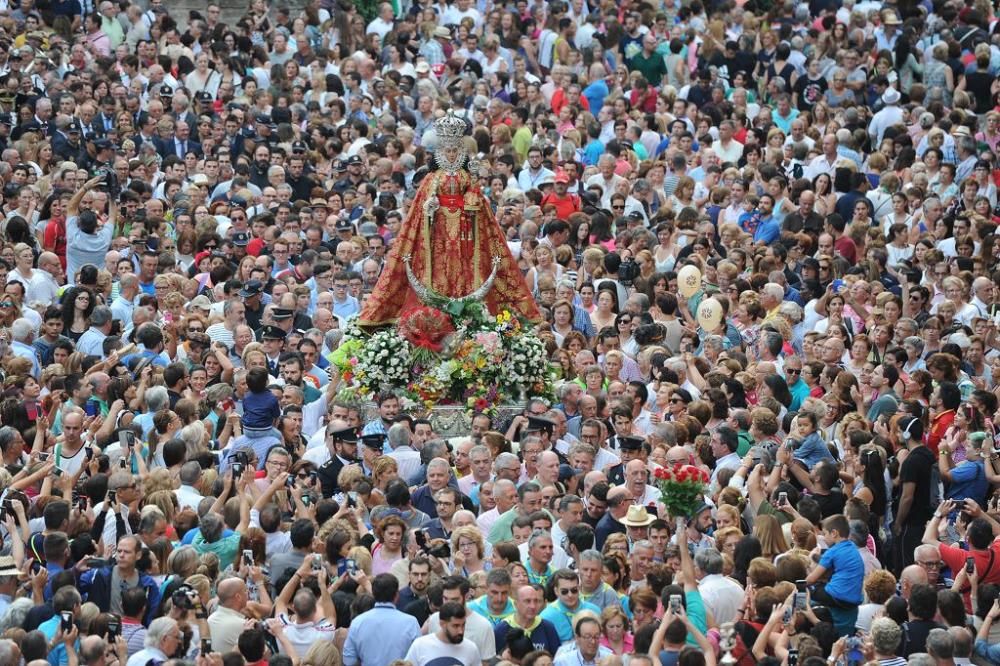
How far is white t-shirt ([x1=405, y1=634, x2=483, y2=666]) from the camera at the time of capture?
14477mm

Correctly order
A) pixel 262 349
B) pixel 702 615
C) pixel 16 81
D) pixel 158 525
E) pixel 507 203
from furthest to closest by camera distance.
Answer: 1. pixel 16 81
2. pixel 507 203
3. pixel 262 349
4. pixel 158 525
5. pixel 702 615

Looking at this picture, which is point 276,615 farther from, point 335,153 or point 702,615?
point 335,153

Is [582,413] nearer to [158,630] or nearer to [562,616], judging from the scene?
[562,616]

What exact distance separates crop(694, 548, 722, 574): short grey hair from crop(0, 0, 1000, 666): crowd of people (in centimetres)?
5

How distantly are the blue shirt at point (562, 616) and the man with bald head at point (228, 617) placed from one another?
2009 mm

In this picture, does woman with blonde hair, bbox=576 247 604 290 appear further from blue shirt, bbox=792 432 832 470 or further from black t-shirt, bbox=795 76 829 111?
black t-shirt, bbox=795 76 829 111

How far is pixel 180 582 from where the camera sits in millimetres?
15312

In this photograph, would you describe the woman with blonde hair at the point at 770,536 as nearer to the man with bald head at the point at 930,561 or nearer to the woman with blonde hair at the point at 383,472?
the man with bald head at the point at 930,561

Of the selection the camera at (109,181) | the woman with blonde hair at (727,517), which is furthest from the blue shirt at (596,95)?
the woman with blonde hair at (727,517)

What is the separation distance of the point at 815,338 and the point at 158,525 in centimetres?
769

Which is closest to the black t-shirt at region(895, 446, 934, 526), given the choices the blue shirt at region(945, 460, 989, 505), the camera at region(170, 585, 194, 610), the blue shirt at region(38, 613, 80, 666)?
the blue shirt at region(945, 460, 989, 505)

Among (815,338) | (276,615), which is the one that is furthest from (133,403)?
(815,338)

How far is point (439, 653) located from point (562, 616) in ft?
3.34

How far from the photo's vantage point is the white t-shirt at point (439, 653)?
14.5 metres
